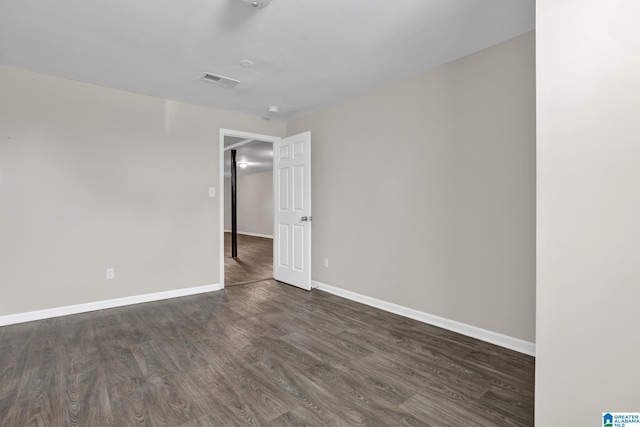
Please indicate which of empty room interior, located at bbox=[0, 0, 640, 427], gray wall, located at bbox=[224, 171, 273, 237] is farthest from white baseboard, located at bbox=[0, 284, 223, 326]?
gray wall, located at bbox=[224, 171, 273, 237]

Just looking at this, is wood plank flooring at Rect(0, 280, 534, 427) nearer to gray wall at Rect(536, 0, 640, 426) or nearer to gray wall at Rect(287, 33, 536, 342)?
gray wall at Rect(287, 33, 536, 342)

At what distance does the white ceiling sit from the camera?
6.82 ft

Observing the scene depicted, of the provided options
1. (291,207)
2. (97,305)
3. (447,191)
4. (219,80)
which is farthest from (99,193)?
(447,191)

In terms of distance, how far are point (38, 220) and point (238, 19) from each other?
289 cm

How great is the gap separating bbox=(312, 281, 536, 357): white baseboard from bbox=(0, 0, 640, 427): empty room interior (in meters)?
0.02

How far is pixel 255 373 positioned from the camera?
2.12 m

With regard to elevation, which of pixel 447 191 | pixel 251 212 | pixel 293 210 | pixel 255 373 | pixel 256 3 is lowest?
pixel 255 373

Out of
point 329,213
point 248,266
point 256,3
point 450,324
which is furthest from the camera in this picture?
point 248,266

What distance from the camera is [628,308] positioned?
1197mm

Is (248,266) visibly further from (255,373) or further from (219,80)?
(255,373)

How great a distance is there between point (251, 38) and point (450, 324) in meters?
3.04

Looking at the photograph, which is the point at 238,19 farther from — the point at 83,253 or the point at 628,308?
the point at 83,253

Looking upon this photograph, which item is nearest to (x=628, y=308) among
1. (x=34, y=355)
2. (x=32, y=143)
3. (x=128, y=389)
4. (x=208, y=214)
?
(x=128, y=389)

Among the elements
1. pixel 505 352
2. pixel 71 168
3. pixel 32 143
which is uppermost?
pixel 32 143
